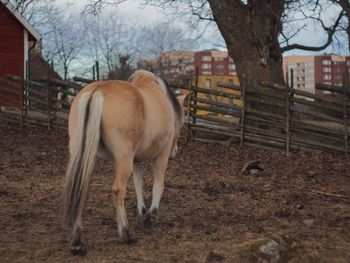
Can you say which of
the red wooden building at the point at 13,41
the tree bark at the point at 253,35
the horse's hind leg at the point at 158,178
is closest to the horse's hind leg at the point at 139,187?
the horse's hind leg at the point at 158,178

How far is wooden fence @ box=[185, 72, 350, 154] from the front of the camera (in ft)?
34.7

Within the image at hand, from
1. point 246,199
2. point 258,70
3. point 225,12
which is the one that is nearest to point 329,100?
point 258,70

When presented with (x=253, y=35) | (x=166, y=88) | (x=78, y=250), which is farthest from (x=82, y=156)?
(x=253, y=35)

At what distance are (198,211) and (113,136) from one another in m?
1.87

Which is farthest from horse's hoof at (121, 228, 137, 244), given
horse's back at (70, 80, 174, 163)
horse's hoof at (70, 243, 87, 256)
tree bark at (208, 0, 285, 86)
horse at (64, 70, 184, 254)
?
tree bark at (208, 0, 285, 86)

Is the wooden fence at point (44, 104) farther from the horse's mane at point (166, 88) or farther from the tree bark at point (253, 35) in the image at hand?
the horse's mane at point (166, 88)

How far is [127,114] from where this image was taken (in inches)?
161

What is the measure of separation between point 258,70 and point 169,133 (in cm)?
729

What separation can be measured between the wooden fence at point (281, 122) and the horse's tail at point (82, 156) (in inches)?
296

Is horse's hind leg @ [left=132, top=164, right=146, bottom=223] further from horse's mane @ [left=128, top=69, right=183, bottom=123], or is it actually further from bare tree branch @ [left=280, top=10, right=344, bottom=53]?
bare tree branch @ [left=280, top=10, right=344, bottom=53]

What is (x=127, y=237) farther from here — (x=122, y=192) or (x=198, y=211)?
(x=198, y=211)

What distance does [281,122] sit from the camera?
36.8ft

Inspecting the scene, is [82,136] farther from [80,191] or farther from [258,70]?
[258,70]

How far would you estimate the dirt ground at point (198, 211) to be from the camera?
399 cm
